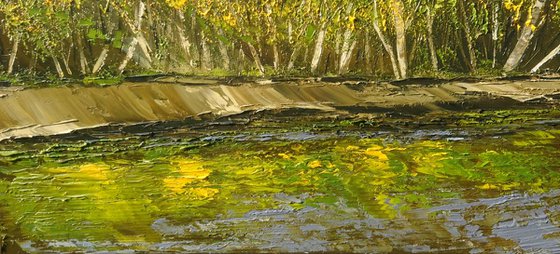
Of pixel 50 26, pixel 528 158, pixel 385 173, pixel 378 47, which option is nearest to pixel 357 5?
pixel 378 47

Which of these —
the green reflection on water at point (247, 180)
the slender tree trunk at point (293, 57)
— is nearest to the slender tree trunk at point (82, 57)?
the green reflection on water at point (247, 180)

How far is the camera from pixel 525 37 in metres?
3.06

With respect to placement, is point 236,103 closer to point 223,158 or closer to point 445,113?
point 223,158

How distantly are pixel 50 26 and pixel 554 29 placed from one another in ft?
8.42

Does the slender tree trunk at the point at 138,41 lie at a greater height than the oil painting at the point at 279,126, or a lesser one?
greater

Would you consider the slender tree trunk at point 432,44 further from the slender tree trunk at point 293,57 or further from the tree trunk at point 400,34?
the slender tree trunk at point 293,57

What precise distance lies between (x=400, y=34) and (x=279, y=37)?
64 centimetres

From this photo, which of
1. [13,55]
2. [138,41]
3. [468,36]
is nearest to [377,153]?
[468,36]

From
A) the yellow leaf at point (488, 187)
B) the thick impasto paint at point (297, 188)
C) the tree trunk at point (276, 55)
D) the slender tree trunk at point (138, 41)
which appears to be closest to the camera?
the thick impasto paint at point (297, 188)

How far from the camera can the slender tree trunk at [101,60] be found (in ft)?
8.95

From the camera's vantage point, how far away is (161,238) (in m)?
2.21

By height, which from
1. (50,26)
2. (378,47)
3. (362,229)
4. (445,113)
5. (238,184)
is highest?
(50,26)

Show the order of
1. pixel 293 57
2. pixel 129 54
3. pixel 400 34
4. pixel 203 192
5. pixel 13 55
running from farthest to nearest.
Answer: pixel 400 34
pixel 293 57
pixel 129 54
pixel 13 55
pixel 203 192

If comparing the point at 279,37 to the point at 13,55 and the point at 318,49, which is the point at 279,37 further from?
the point at 13,55
